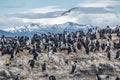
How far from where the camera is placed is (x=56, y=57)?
131m

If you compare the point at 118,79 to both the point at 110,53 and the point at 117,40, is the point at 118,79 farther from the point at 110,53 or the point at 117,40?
the point at 117,40

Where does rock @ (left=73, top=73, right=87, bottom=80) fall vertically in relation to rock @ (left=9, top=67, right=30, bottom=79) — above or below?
below

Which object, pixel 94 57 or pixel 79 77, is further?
pixel 94 57

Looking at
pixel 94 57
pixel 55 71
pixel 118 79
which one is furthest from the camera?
pixel 94 57

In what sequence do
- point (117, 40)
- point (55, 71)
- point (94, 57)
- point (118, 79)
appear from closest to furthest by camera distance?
point (118, 79) < point (55, 71) < point (94, 57) < point (117, 40)

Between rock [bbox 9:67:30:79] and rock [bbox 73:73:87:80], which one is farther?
rock [bbox 73:73:87:80]

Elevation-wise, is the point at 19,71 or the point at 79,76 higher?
the point at 19,71

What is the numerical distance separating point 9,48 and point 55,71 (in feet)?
63.3

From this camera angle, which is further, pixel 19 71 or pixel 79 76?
pixel 79 76

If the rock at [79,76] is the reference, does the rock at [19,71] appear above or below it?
above

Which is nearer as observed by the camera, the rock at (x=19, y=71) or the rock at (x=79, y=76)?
the rock at (x=19, y=71)

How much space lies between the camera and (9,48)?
5330 inches

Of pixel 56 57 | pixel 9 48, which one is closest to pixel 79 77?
pixel 56 57

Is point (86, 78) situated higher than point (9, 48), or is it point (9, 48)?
point (9, 48)
